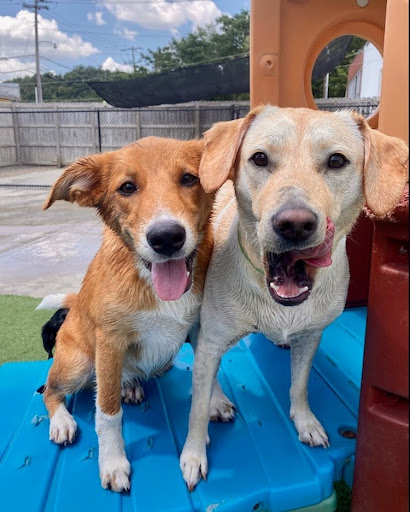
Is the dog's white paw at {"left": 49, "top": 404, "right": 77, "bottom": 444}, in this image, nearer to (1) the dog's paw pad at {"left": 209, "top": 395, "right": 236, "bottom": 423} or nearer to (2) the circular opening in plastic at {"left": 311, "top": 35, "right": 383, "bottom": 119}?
(1) the dog's paw pad at {"left": 209, "top": 395, "right": 236, "bottom": 423}

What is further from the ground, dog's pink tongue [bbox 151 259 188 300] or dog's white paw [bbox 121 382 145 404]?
dog's pink tongue [bbox 151 259 188 300]

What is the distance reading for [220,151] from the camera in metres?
1.85

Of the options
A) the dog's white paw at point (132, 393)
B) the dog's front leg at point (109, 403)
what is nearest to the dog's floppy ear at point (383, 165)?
the dog's front leg at point (109, 403)

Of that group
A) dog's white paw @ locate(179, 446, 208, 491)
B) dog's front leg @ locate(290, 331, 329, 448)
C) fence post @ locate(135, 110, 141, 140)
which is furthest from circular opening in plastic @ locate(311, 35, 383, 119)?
fence post @ locate(135, 110, 141, 140)

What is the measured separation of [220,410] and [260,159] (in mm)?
1334

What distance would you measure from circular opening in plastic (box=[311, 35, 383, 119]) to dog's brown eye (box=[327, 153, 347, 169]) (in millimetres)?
1000

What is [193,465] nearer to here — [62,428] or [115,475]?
[115,475]

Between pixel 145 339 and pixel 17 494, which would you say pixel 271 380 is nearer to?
pixel 145 339

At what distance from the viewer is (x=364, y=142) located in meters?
1.76

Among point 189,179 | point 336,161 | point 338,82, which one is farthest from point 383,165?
point 338,82

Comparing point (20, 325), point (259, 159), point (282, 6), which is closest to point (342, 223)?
point (259, 159)

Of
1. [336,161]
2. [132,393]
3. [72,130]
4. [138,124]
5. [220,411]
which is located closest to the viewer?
[336,161]

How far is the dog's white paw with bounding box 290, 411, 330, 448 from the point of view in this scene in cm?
212

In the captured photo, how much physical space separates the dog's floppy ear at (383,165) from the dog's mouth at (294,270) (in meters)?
0.21
